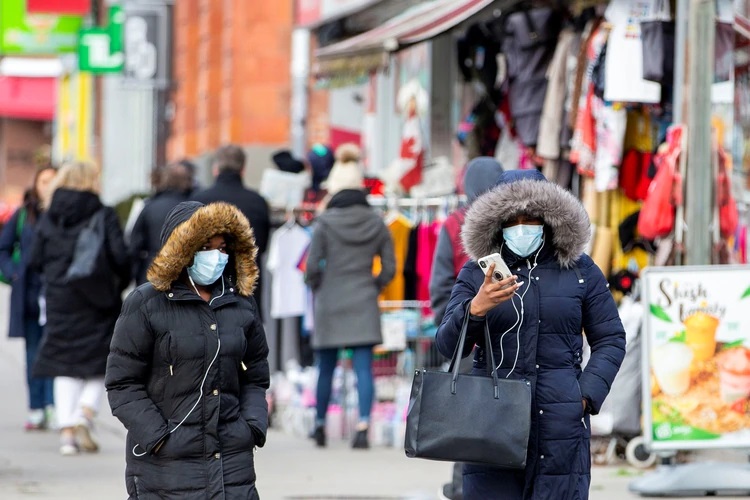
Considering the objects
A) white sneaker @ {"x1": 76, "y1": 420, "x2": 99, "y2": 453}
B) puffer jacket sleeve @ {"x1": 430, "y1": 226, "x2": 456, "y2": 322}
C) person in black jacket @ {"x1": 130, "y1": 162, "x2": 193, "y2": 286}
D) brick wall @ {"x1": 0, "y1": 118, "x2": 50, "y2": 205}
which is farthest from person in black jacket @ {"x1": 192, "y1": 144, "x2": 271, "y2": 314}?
brick wall @ {"x1": 0, "y1": 118, "x2": 50, "y2": 205}

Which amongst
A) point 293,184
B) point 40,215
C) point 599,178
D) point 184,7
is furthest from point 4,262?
point 184,7

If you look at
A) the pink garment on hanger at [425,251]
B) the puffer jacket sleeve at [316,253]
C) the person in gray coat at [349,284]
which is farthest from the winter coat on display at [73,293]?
the pink garment on hanger at [425,251]

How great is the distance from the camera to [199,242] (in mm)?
5887

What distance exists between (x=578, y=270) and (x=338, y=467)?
476 centimetres

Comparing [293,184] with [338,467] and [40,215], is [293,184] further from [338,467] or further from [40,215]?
[338,467]

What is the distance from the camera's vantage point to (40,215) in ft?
40.0

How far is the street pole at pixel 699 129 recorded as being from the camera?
9.58 meters

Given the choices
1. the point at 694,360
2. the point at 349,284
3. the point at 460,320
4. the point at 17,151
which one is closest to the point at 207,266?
the point at 460,320

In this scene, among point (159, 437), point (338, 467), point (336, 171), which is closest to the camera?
point (159, 437)

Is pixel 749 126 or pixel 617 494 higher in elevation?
→ pixel 749 126

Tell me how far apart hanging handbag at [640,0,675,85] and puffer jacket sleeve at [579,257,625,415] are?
4415 millimetres

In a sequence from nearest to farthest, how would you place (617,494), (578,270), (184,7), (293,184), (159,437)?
(159,437)
(578,270)
(617,494)
(293,184)
(184,7)

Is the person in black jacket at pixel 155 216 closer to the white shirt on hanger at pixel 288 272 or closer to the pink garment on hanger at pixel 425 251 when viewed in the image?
the white shirt on hanger at pixel 288 272

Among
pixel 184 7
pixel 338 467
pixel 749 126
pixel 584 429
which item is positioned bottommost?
pixel 338 467
